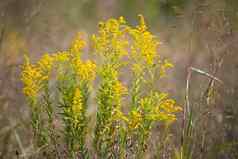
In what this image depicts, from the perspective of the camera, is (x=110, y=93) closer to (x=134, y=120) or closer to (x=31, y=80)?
(x=134, y=120)

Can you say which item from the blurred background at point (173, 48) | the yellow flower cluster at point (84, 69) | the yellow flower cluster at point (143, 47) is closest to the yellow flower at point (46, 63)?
the yellow flower cluster at point (84, 69)

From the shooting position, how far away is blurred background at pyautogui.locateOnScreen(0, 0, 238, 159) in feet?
15.8

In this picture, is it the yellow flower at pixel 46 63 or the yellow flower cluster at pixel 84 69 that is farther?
the yellow flower at pixel 46 63

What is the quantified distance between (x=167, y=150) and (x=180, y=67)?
2954 millimetres

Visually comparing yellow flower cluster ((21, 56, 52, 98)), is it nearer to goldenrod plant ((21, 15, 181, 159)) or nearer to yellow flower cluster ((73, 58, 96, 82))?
goldenrod plant ((21, 15, 181, 159))

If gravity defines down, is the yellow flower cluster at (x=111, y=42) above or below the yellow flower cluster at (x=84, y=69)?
above

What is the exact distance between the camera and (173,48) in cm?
707

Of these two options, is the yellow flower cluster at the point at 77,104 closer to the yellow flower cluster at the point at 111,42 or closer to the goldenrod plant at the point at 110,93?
the goldenrod plant at the point at 110,93

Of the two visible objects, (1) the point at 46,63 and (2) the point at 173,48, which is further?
(2) the point at 173,48

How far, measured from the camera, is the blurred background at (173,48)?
15.8 ft

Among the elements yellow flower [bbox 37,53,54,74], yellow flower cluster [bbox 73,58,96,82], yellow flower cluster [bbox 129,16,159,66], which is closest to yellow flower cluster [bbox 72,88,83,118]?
yellow flower cluster [bbox 73,58,96,82]

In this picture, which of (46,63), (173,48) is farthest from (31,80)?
(173,48)

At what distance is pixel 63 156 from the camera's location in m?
4.08

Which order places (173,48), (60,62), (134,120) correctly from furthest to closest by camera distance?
(173,48) < (60,62) < (134,120)
